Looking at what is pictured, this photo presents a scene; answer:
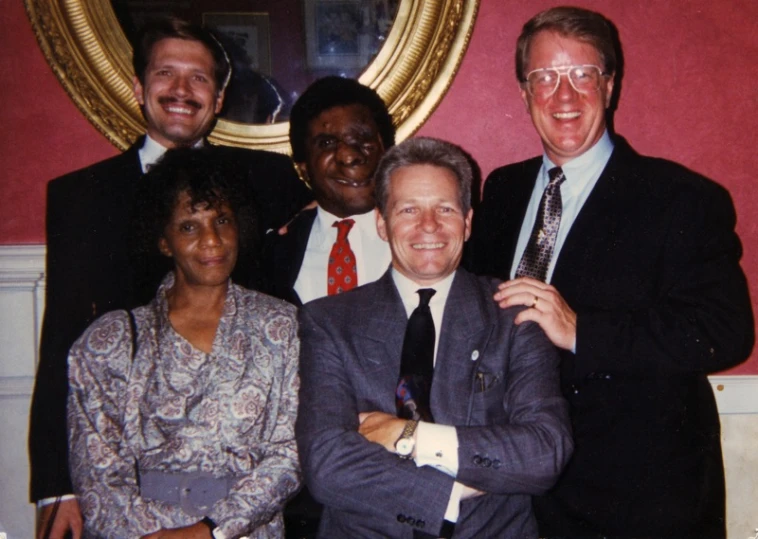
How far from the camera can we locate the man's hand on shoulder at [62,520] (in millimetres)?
2043

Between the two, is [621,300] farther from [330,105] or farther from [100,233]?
[100,233]

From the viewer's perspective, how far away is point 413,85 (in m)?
2.75

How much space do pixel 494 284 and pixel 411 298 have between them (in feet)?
0.76

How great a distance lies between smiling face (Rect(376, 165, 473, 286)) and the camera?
173 centimetres

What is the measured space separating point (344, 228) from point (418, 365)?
635 millimetres

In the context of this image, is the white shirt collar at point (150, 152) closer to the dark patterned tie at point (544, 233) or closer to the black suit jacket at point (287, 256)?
the black suit jacket at point (287, 256)

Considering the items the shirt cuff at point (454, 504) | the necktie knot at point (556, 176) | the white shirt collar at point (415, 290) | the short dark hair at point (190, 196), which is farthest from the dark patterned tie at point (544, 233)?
the short dark hair at point (190, 196)

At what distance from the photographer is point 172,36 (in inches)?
86.4

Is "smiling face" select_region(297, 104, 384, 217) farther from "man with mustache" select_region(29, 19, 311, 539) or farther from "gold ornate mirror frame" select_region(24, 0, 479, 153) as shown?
"gold ornate mirror frame" select_region(24, 0, 479, 153)

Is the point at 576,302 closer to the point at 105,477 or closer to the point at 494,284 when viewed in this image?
the point at 494,284

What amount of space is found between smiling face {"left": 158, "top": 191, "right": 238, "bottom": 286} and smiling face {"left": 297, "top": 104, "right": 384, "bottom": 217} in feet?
1.22

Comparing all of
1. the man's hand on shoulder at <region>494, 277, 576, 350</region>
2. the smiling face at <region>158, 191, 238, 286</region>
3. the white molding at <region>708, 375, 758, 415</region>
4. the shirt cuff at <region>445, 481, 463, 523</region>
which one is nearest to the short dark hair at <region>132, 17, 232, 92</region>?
the smiling face at <region>158, 191, 238, 286</region>

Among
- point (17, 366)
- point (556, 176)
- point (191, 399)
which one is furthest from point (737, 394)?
point (17, 366)

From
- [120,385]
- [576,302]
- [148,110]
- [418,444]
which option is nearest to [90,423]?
[120,385]
